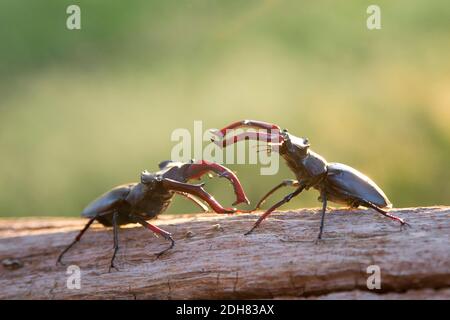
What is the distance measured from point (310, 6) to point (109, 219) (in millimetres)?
8068

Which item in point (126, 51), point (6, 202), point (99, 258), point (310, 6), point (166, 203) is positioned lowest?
point (6, 202)

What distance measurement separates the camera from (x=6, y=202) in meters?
9.30

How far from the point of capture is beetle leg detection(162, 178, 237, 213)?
408 centimetres

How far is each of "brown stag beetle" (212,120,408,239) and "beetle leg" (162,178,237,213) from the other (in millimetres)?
279

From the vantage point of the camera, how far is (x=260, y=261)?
13.1ft

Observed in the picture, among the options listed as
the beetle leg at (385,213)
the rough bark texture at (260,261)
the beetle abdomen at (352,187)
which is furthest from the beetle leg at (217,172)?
the beetle leg at (385,213)

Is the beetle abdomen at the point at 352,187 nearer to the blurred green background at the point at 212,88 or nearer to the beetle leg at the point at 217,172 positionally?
the beetle leg at the point at 217,172

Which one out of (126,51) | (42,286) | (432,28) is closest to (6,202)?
(126,51)

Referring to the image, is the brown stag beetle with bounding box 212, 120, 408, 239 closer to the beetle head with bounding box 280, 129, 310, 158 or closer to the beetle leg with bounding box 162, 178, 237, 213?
the beetle head with bounding box 280, 129, 310, 158

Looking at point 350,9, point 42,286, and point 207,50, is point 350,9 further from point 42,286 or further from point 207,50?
point 42,286

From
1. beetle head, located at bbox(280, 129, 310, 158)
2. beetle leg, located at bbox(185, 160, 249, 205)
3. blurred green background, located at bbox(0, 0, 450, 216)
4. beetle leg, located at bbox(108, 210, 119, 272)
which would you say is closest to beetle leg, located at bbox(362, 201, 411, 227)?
beetle head, located at bbox(280, 129, 310, 158)

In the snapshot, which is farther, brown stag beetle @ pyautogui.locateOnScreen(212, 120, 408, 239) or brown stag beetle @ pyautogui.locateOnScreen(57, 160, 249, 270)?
brown stag beetle @ pyautogui.locateOnScreen(57, 160, 249, 270)

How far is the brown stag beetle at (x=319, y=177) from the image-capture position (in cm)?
411
